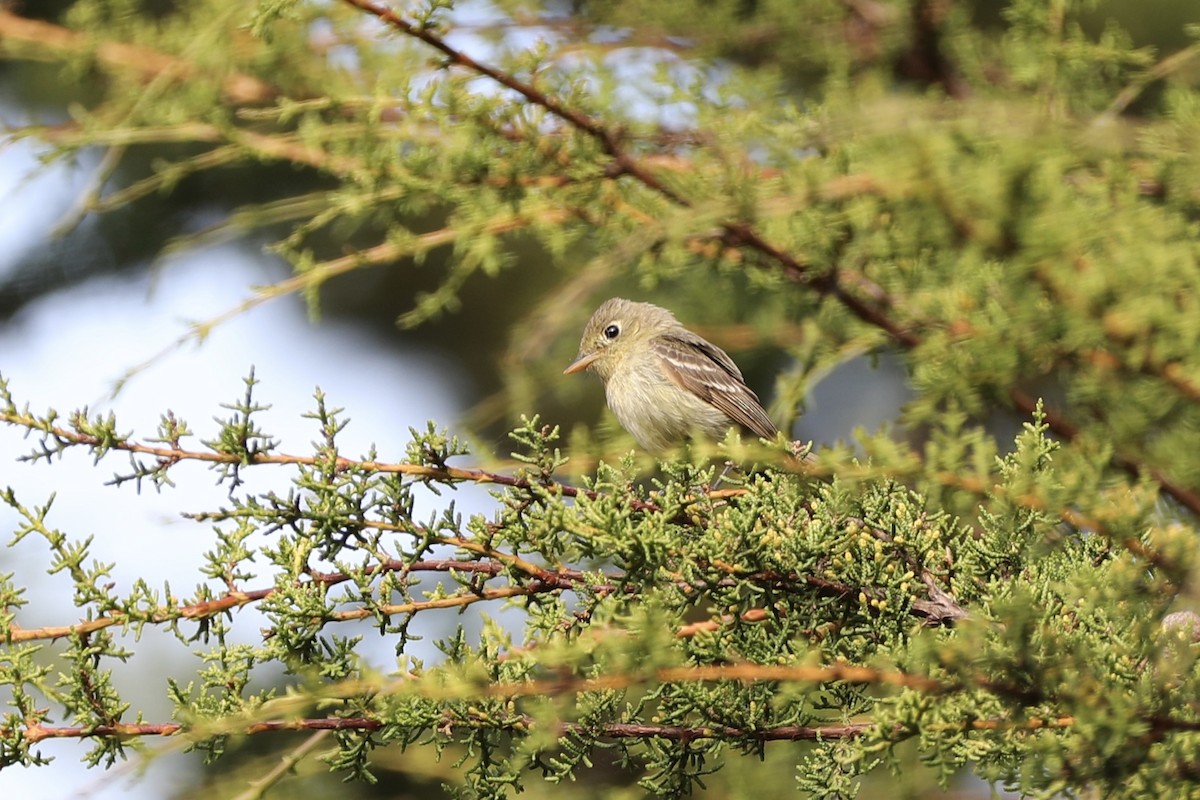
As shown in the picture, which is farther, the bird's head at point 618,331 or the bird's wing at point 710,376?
the bird's head at point 618,331

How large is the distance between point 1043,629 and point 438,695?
47.8 inches

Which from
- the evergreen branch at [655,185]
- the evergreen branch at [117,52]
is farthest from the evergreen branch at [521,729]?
the evergreen branch at [117,52]

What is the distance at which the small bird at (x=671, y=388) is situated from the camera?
20.9ft

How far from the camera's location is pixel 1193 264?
2770 mm

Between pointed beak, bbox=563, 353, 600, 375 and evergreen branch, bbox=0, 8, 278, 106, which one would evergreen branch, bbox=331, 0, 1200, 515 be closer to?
evergreen branch, bbox=0, 8, 278, 106

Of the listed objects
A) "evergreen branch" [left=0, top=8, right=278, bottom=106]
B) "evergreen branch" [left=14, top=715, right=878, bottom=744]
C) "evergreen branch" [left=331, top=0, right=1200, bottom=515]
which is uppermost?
"evergreen branch" [left=0, top=8, right=278, bottom=106]

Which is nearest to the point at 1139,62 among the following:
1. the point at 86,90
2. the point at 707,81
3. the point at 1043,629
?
the point at 707,81

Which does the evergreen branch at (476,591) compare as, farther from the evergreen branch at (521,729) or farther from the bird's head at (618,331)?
the bird's head at (618,331)

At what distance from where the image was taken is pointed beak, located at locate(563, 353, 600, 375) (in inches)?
241

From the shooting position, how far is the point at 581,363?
6.35 meters

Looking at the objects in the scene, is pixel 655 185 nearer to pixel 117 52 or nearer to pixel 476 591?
pixel 476 591

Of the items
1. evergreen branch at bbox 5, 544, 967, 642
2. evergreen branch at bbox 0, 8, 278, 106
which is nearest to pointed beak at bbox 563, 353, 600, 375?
evergreen branch at bbox 0, 8, 278, 106

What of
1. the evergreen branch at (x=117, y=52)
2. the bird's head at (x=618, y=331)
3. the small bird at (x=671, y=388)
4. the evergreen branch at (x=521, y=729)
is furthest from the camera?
the bird's head at (x=618, y=331)

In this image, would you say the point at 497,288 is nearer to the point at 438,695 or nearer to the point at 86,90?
the point at 86,90
